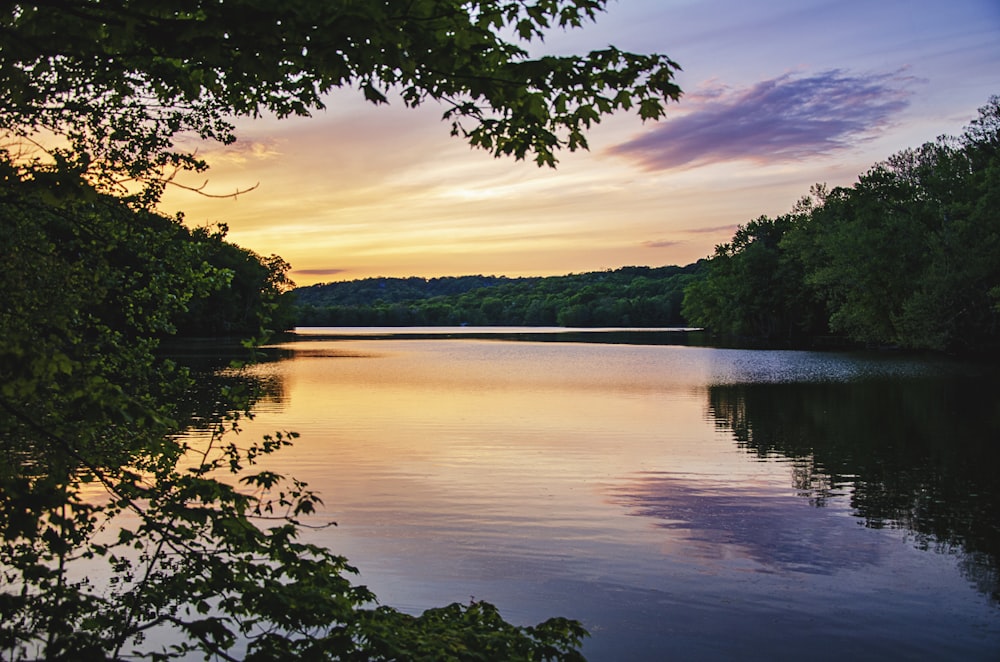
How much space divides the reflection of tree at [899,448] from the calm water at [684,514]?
76mm

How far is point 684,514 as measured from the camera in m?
12.8

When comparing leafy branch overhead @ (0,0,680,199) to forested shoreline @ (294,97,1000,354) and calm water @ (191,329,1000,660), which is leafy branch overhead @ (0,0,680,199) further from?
forested shoreline @ (294,97,1000,354)

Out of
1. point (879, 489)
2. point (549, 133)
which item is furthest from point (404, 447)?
point (549, 133)

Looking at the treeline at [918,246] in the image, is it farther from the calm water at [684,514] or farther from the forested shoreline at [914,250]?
the calm water at [684,514]

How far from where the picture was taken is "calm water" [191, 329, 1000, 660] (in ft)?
27.5

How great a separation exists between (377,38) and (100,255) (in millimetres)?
5081

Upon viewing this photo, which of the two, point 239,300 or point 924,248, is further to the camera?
point 239,300

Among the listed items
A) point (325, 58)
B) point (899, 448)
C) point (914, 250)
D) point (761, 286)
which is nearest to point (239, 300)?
point (761, 286)

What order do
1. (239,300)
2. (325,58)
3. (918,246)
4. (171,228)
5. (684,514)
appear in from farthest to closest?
(239,300) < (918,246) < (684,514) < (171,228) < (325,58)

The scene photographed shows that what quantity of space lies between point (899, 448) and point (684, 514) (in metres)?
8.94

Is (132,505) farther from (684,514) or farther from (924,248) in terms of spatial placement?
(924,248)

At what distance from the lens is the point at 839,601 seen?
8.84 meters

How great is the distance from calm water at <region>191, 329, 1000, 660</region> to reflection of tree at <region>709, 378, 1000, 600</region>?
76 millimetres

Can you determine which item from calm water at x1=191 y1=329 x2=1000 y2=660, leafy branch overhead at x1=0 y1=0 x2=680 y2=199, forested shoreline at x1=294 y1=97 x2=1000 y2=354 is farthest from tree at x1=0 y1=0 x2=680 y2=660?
forested shoreline at x1=294 y1=97 x2=1000 y2=354
